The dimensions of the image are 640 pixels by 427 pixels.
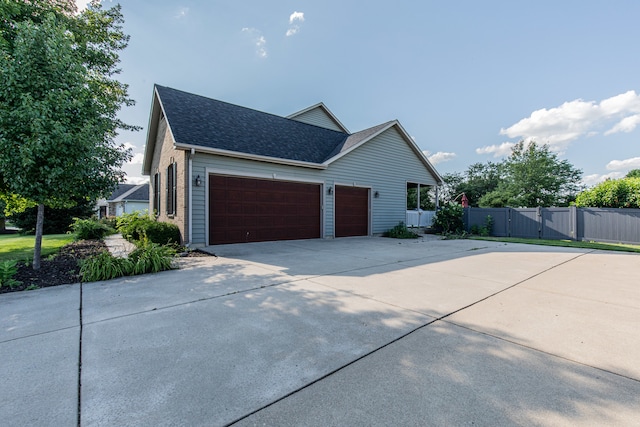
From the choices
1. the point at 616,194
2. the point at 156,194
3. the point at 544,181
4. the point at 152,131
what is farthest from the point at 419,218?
the point at 544,181

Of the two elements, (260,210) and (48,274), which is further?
(260,210)

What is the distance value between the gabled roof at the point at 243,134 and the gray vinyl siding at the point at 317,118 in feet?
13.1

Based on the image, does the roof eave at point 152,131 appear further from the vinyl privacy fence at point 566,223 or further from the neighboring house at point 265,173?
the vinyl privacy fence at point 566,223

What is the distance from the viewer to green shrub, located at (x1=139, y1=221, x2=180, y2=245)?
8.38 m

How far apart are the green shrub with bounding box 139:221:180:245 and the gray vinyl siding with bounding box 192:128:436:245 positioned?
2.27ft

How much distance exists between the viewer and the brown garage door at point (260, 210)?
9.18 meters

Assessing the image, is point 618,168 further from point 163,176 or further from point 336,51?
point 163,176

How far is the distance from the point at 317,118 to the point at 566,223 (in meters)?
14.4

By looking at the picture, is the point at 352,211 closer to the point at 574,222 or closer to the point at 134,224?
the point at 134,224

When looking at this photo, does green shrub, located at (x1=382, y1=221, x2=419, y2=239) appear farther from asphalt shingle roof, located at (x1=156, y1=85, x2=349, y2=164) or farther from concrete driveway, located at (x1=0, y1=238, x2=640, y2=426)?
concrete driveway, located at (x1=0, y1=238, x2=640, y2=426)

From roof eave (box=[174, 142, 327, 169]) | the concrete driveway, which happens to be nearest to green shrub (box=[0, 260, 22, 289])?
the concrete driveway

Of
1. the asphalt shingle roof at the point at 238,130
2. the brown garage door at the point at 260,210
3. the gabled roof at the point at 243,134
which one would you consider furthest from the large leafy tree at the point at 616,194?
the brown garage door at the point at 260,210

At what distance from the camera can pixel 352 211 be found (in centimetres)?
1286

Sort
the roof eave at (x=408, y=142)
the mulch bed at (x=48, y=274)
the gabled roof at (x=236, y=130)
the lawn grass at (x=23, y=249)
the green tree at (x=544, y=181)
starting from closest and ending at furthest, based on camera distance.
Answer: the mulch bed at (x=48, y=274) → the lawn grass at (x=23, y=249) → the gabled roof at (x=236, y=130) → the roof eave at (x=408, y=142) → the green tree at (x=544, y=181)
